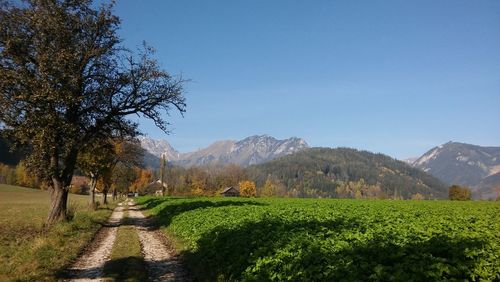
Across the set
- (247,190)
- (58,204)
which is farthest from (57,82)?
(247,190)

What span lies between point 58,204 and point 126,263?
15411mm

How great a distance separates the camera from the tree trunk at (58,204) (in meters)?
28.7

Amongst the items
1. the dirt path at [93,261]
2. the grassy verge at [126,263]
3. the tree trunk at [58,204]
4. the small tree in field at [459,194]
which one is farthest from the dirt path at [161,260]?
the small tree in field at [459,194]

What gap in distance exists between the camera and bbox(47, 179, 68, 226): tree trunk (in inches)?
1130

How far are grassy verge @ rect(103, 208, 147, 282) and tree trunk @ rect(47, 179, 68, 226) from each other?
7739 mm

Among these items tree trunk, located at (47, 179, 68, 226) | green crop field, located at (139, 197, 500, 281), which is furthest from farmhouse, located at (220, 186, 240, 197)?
green crop field, located at (139, 197, 500, 281)

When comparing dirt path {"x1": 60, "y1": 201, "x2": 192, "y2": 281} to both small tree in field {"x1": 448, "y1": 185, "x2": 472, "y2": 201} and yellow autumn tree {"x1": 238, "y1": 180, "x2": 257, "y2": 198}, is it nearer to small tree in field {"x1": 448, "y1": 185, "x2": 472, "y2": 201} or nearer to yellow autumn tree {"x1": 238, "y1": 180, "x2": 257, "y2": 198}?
small tree in field {"x1": 448, "y1": 185, "x2": 472, "y2": 201}

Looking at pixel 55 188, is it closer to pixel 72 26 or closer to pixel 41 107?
pixel 41 107

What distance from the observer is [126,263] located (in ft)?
53.0

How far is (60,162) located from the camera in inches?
1177

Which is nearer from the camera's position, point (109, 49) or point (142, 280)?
point (142, 280)

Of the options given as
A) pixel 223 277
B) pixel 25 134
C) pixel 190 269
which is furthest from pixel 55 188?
pixel 223 277

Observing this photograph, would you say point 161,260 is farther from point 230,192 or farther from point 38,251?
point 230,192

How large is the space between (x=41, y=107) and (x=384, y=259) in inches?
905
